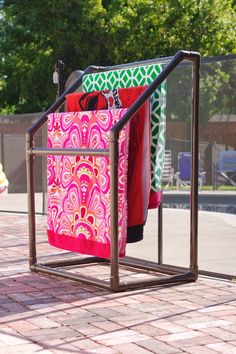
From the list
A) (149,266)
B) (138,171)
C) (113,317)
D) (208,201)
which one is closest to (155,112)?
(138,171)

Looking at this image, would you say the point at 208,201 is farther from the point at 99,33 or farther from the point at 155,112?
the point at 99,33

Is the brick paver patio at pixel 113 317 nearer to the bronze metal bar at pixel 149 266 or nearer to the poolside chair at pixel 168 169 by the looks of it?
the bronze metal bar at pixel 149 266

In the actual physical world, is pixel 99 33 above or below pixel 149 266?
above

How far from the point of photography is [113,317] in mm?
4332

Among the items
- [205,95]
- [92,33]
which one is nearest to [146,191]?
[205,95]

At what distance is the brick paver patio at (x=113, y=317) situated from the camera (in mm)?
3725

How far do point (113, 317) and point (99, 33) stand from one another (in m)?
22.1

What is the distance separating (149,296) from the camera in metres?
4.96

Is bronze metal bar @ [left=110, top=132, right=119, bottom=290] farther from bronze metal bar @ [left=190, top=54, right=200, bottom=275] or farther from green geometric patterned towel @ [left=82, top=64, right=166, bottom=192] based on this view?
bronze metal bar @ [left=190, top=54, right=200, bottom=275]

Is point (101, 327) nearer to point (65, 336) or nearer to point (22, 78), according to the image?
point (65, 336)

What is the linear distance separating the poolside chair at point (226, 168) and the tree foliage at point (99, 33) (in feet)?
64.0

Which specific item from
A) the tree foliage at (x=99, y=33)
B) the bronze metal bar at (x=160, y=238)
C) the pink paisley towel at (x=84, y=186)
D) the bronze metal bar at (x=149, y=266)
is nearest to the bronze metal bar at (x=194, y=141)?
the bronze metal bar at (x=149, y=266)

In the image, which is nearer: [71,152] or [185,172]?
[71,152]

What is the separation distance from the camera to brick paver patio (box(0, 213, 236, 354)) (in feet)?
12.2
